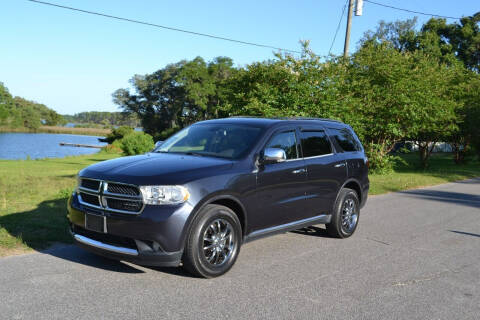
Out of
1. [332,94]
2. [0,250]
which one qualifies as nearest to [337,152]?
[0,250]

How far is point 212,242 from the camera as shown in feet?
16.9

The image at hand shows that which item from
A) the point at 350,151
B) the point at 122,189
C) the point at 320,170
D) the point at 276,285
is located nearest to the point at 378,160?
the point at 350,151

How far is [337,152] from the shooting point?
24.3 feet

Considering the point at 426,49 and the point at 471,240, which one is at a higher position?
the point at 426,49

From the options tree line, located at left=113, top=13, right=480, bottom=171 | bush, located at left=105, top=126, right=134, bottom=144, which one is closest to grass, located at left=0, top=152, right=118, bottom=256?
tree line, located at left=113, top=13, right=480, bottom=171

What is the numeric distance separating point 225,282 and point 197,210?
0.87m

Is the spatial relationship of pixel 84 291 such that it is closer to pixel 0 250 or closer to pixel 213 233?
pixel 213 233

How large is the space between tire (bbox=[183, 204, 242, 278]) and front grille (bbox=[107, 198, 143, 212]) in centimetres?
62

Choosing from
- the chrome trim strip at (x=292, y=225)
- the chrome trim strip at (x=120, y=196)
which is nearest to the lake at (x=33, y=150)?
the chrome trim strip at (x=292, y=225)

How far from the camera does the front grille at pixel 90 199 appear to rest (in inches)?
199

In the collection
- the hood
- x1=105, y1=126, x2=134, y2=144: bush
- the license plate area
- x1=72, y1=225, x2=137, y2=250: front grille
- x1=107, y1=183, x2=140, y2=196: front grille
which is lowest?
x1=72, y1=225, x2=137, y2=250: front grille

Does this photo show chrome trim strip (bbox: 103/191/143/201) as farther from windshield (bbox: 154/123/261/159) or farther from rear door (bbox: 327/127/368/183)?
rear door (bbox: 327/127/368/183)

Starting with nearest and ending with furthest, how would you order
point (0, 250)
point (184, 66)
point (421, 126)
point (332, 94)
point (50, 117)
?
1. point (0, 250)
2. point (332, 94)
3. point (421, 126)
4. point (184, 66)
5. point (50, 117)

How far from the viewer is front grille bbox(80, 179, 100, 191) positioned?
5049 millimetres
